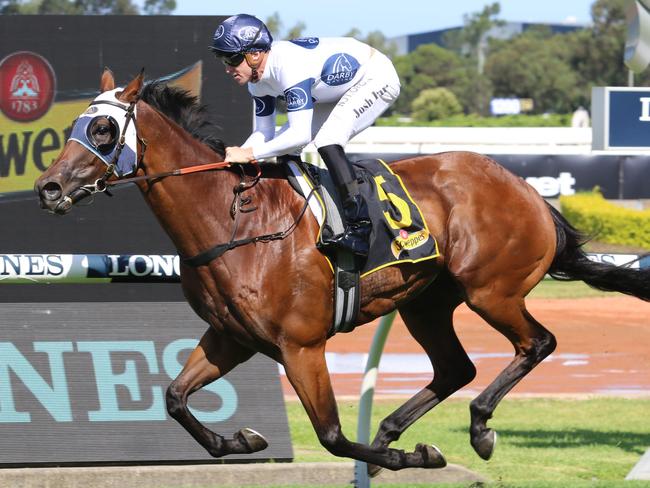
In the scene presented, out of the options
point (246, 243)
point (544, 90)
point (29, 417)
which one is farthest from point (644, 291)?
point (544, 90)

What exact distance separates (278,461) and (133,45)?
7.95 feet

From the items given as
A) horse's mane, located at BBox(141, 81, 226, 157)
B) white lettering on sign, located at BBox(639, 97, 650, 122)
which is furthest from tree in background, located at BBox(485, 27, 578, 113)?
horse's mane, located at BBox(141, 81, 226, 157)

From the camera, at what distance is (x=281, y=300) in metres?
4.70

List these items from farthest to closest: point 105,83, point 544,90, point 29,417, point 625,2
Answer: point 544,90, point 625,2, point 29,417, point 105,83

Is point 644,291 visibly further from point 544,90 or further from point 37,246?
point 544,90

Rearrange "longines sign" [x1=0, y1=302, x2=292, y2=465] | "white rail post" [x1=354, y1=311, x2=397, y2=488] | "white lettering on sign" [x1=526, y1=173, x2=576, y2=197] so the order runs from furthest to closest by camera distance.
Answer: "white lettering on sign" [x1=526, y1=173, x2=576, y2=197]
"longines sign" [x1=0, y1=302, x2=292, y2=465]
"white rail post" [x1=354, y1=311, x2=397, y2=488]

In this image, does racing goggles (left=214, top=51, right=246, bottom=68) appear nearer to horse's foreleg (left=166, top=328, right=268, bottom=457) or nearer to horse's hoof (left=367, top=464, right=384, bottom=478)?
horse's foreleg (left=166, top=328, right=268, bottom=457)

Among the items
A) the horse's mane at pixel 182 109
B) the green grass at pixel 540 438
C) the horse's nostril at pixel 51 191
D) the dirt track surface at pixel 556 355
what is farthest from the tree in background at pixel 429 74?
the horse's nostril at pixel 51 191

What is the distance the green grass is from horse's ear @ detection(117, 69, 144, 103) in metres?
2.75

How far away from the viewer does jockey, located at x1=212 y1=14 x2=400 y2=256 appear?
4707 mm

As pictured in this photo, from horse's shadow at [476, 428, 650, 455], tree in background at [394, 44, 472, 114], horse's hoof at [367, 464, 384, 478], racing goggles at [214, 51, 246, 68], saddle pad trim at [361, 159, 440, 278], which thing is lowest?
tree in background at [394, 44, 472, 114]

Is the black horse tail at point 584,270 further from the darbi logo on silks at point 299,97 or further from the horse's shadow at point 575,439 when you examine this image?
the horse's shadow at point 575,439

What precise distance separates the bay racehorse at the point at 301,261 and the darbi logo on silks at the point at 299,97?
337mm

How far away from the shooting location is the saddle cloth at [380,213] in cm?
486
